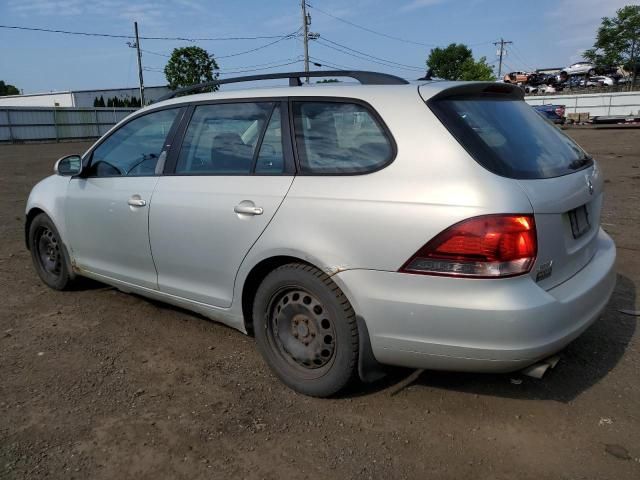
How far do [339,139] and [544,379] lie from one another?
1.83 metres

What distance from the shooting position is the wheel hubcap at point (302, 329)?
9.59 feet

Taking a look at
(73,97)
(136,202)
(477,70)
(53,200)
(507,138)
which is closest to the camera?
(507,138)

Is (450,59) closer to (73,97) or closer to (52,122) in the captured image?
(73,97)

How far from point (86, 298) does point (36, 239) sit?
81 centimetres

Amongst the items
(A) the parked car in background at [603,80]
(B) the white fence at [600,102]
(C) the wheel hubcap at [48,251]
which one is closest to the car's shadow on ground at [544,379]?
(C) the wheel hubcap at [48,251]

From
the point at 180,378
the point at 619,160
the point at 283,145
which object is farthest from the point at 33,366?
the point at 619,160

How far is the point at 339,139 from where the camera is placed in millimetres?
2938

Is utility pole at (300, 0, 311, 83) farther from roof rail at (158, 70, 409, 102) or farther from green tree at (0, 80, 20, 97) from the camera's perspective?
green tree at (0, 80, 20, 97)

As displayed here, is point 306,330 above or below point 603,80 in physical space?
below

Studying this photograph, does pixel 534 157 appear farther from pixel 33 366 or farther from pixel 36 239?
pixel 36 239

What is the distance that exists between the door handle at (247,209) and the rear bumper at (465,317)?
64 cm

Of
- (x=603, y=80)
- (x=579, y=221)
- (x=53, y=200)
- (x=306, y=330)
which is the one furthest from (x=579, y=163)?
(x=603, y=80)

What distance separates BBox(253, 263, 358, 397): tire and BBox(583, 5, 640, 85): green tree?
59.1 metres

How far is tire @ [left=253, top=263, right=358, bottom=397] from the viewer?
9.15 ft
